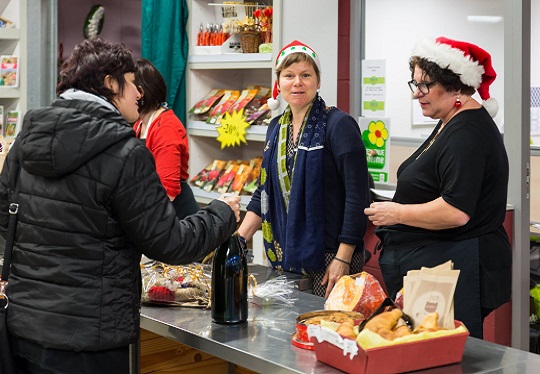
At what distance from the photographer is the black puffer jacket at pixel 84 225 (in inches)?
88.0

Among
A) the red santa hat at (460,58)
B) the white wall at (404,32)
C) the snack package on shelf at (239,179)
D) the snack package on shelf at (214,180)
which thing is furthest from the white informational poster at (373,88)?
the red santa hat at (460,58)

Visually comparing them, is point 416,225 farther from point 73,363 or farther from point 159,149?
point 159,149

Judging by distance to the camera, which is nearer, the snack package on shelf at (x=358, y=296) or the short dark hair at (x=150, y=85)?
the snack package on shelf at (x=358, y=296)

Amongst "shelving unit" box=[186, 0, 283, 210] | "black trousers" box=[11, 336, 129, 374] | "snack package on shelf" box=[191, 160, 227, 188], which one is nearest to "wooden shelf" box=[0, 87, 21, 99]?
"shelving unit" box=[186, 0, 283, 210]

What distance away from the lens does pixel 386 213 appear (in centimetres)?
283

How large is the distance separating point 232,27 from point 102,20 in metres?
1.67

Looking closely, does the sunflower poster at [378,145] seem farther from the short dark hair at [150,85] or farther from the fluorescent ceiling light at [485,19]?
the short dark hair at [150,85]

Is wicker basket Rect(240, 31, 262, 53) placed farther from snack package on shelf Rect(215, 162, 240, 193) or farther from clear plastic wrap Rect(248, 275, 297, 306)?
clear plastic wrap Rect(248, 275, 297, 306)

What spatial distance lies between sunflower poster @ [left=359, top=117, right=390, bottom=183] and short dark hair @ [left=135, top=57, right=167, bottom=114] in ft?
3.69

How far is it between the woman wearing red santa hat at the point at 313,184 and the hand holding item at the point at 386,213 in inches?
16.3

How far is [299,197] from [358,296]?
939 millimetres

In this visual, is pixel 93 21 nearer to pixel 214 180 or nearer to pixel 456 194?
pixel 214 180

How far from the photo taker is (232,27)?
197 inches

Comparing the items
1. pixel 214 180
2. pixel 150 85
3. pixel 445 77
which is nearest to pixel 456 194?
pixel 445 77
